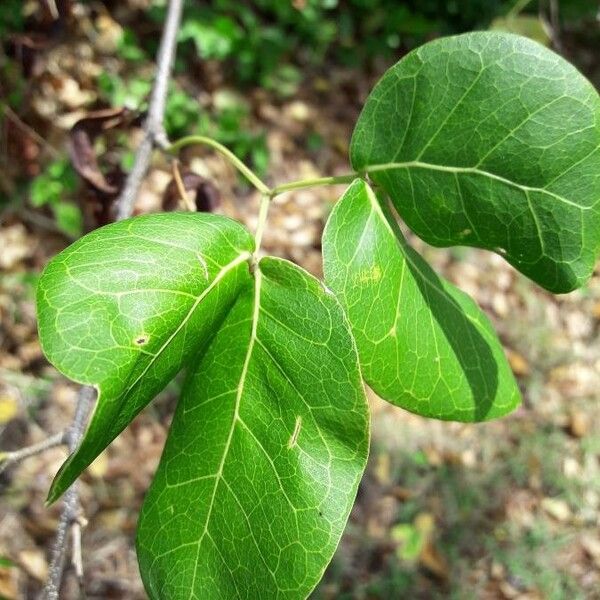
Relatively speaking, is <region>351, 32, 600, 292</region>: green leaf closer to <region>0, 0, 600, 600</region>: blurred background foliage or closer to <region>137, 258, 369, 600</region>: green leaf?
<region>137, 258, 369, 600</region>: green leaf

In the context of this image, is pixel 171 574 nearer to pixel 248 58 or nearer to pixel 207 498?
pixel 207 498

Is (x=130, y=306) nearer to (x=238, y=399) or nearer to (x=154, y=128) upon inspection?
(x=238, y=399)

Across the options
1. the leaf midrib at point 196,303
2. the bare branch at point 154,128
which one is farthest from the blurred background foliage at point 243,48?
the leaf midrib at point 196,303

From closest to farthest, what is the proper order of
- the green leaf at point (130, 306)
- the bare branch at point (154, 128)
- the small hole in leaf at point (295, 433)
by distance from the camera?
the green leaf at point (130, 306) < the small hole in leaf at point (295, 433) < the bare branch at point (154, 128)

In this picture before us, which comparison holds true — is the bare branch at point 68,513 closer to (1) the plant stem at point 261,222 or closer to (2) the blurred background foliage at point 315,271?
(1) the plant stem at point 261,222

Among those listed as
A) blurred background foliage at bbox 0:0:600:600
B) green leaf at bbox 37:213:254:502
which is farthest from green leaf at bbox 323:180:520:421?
blurred background foliage at bbox 0:0:600:600

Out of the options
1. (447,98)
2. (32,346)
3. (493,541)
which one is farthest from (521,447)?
(447,98)
